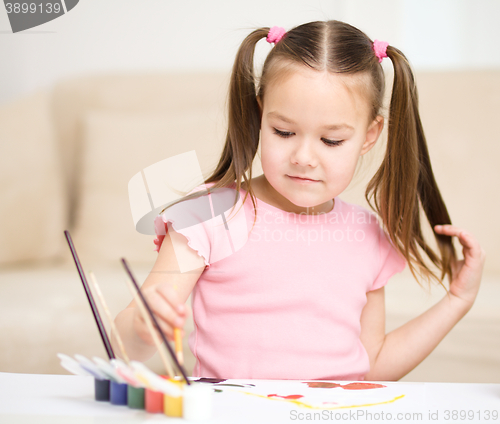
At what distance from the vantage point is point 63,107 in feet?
5.58

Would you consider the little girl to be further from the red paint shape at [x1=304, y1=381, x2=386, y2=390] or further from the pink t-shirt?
Answer: the red paint shape at [x1=304, y1=381, x2=386, y2=390]

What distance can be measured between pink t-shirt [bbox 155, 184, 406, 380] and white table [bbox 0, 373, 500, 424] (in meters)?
0.16

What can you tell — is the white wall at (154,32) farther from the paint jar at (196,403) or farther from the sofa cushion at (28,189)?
the paint jar at (196,403)

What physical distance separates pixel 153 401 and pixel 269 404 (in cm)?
11

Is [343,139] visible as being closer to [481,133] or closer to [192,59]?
[481,133]

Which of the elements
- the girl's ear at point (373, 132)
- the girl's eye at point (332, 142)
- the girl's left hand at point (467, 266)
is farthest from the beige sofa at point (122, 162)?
the girl's eye at point (332, 142)

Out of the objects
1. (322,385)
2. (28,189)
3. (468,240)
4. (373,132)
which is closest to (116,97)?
(28,189)

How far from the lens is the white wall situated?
172 centimetres

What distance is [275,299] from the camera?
764mm

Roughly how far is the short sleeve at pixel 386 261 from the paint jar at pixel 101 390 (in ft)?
1.58

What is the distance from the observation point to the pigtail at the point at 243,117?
2.59ft

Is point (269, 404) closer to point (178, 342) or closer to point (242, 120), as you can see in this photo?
point (178, 342)

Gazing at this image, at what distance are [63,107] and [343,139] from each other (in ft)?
4.09

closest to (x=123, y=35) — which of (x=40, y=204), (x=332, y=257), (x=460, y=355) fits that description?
(x=40, y=204)
